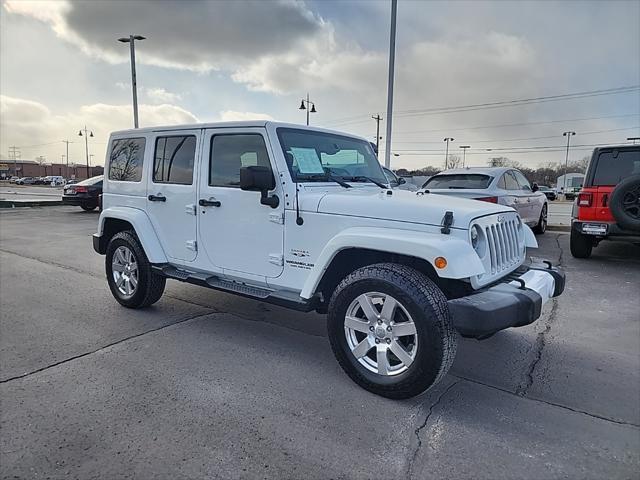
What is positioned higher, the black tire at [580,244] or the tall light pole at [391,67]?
the tall light pole at [391,67]

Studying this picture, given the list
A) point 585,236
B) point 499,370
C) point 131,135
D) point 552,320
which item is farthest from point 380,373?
point 585,236

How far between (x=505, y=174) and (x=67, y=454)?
856cm

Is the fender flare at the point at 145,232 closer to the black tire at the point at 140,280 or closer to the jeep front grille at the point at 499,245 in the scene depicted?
the black tire at the point at 140,280

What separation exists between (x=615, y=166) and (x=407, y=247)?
6161 mm

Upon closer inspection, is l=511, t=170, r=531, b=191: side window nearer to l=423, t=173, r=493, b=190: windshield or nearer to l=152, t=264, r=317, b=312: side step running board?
l=423, t=173, r=493, b=190: windshield

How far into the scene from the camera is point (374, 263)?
3459 mm

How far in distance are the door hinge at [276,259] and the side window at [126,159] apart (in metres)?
2.14

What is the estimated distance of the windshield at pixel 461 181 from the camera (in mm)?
8344

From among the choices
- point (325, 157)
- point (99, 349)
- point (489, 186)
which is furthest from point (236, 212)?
point (489, 186)

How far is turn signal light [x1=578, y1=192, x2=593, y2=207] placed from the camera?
729 cm

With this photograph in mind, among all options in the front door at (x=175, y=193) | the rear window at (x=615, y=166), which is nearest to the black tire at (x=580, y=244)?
the rear window at (x=615, y=166)

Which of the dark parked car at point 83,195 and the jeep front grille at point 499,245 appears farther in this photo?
the dark parked car at point 83,195

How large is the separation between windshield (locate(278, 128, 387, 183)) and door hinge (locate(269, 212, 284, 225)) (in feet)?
1.07

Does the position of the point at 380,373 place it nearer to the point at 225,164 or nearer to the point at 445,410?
the point at 445,410
